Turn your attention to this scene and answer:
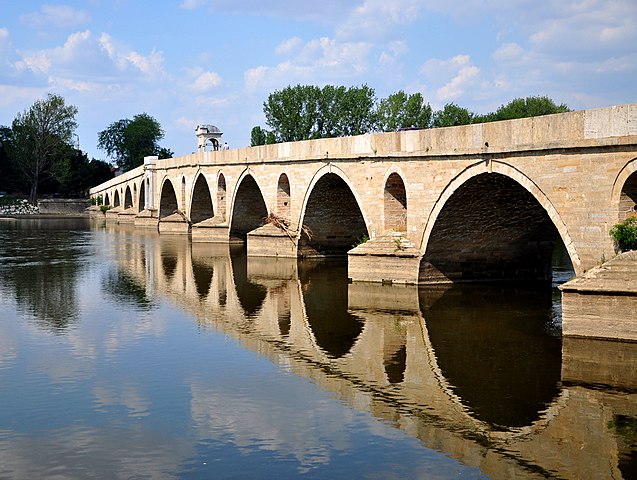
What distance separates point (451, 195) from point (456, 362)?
17.7 ft

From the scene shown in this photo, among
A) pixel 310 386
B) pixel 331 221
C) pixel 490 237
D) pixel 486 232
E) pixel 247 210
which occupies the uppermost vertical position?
pixel 247 210

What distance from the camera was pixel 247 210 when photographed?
30172mm

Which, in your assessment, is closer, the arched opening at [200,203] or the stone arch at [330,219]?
the stone arch at [330,219]

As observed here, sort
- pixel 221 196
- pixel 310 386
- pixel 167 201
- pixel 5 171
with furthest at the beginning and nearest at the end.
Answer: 1. pixel 5 171
2. pixel 167 201
3. pixel 221 196
4. pixel 310 386

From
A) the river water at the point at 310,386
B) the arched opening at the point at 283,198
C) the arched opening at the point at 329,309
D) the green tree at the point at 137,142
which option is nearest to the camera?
the river water at the point at 310,386

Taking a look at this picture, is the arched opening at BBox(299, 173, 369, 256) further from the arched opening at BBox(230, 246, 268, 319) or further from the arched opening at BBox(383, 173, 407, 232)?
the arched opening at BBox(383, 173, 407, 232)

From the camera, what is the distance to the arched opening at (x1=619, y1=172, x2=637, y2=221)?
12.0 metres

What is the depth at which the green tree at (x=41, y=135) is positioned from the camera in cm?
6266

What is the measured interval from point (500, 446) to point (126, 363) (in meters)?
5.50

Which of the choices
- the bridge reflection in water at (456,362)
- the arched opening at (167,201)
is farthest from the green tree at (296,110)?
the bridge reflection in water at (456,362)

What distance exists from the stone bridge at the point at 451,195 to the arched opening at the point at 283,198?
0.11 feet

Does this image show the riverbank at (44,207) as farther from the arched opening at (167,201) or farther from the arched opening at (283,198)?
the arched opening at (283,198)

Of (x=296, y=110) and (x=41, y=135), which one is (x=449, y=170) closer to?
(x=296, y=110)

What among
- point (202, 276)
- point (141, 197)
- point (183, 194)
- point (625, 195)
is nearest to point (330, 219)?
point (202, 276)
